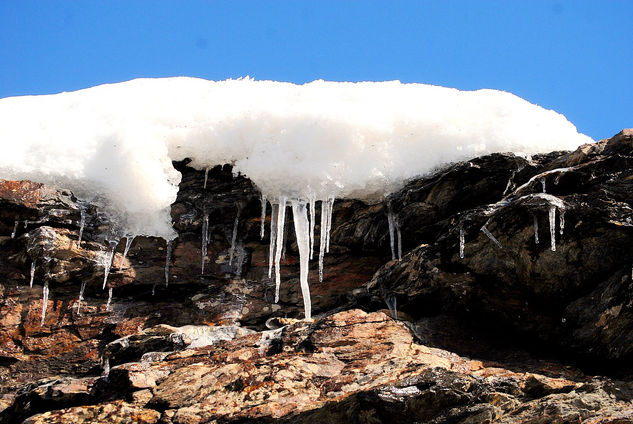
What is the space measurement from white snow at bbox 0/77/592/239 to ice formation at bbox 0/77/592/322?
2cm

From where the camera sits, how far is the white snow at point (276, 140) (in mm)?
8961

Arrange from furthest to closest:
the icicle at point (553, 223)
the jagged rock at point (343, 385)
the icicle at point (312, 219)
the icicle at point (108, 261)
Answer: the icicle at point (108, 261) → the icicle at point (312, 219) → the icicle at point (553, 223) → the jagged rock at point (343, 385)

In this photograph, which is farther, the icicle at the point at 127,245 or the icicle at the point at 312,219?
the icicle at the point at 127,245

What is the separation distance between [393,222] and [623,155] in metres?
3.01

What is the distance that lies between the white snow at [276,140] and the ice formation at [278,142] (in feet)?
0.05

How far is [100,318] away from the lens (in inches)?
364

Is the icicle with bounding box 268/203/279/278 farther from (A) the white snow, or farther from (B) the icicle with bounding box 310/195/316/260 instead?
(B) the icicle with bounding box 310/195/316/260

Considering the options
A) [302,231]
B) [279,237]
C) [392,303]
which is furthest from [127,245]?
[392,303]

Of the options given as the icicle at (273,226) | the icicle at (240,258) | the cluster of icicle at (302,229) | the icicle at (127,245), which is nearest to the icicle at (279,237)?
the cluster of icicle at (302,229)

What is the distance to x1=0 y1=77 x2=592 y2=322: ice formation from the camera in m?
8.95

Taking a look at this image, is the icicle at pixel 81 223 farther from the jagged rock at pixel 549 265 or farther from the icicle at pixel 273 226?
the jagged rock at pixel 549 265

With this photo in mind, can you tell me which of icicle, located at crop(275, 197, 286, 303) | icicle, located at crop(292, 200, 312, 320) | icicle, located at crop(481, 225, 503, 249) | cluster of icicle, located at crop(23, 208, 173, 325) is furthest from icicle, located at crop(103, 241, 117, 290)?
icicle, located at crop(481, 225, 503, 249)

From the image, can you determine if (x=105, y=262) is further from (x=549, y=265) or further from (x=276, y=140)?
(x=549, y=265)

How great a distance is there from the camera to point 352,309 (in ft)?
26.0
